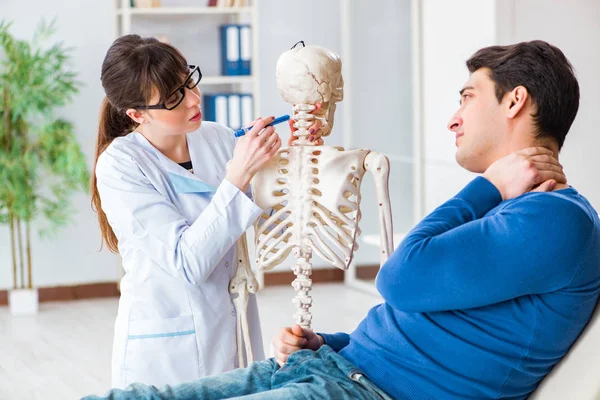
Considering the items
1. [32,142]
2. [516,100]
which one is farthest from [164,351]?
[32,142]

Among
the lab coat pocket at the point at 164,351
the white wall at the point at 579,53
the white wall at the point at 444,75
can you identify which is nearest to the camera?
the lab coat pocket at the point at 164,351

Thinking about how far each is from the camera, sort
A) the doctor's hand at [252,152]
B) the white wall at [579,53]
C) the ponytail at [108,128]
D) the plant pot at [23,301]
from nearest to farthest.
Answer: the doctor's hand at [252,152] < the ponytail at [108,128] < the white wall at [579,53] < the plant pot at [23,301]

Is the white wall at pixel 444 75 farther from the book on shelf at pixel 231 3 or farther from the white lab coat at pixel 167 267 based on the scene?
the white lab coat at pixel 167 267

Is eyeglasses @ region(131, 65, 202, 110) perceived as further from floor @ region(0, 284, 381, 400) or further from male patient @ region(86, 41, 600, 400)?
floor @ region(0, 284, 381, 400)

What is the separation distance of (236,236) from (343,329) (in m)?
2.83

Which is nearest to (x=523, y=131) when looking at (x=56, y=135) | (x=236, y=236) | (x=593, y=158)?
(x=236, y=236)

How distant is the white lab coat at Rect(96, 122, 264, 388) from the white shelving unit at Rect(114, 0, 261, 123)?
3529 mm

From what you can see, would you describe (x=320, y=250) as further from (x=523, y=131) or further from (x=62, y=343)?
(x=62, y=343)

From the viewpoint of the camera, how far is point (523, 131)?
66.2 inches

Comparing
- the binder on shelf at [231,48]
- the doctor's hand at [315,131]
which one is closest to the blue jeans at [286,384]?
the doctor's hand at [315,131]

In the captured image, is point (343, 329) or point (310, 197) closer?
point (310, 197)

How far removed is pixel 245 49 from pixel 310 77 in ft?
12.5

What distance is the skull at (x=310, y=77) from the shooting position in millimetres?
1965

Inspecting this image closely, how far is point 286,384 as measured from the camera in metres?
1.64
